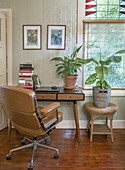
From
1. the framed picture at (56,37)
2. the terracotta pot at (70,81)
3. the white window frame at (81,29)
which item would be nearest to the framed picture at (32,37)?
the framed picture at (56,37)

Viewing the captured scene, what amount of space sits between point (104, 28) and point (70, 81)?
3.69 ft

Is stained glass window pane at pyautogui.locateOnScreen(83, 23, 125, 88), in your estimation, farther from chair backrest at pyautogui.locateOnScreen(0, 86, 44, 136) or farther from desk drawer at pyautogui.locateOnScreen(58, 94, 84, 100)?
chair backrest at pyautogui.locateOnScreen(0, 86, 44, 136)

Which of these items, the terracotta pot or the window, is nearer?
the terracotta pot

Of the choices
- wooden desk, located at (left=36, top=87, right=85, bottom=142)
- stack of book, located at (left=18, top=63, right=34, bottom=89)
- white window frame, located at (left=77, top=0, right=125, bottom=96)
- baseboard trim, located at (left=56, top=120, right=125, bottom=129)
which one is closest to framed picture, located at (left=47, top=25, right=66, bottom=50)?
white window frame, located at (left=77, top=0, right=125, bottom=96)

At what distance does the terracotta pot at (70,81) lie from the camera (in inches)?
137

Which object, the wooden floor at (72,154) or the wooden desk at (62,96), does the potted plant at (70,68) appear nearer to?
the wooden desk at (62,96)

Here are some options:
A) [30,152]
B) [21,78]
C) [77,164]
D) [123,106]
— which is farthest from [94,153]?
[21,78]

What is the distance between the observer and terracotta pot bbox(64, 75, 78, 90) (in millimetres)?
3473

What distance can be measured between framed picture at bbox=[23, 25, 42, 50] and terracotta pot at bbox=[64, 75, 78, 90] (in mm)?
769

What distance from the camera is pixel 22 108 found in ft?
8.02

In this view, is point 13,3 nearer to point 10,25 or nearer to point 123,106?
point 10,25

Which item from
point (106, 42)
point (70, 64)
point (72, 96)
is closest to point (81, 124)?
point (72, 96)

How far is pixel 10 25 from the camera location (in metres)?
3.68

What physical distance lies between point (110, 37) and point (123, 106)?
1234mm
